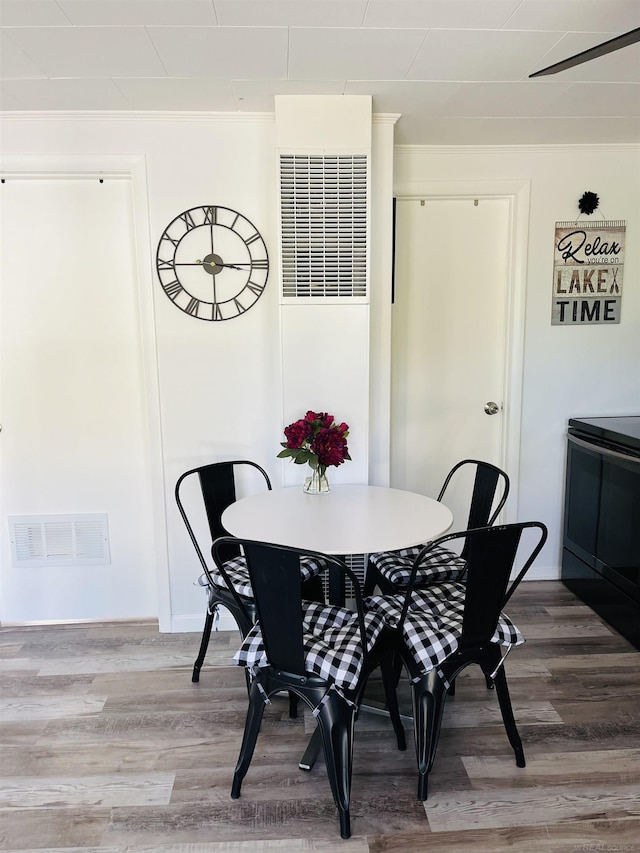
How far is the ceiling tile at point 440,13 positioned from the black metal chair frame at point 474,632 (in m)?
1.55

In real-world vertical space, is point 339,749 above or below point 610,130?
below

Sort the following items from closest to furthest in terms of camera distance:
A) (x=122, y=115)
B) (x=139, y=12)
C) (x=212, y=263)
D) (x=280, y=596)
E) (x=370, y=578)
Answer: (x=280, y=596)
(x=139, y=12)
(x=370, y=578)
(x=122, y=115)
(x=212, y=263)

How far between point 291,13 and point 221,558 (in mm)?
1934

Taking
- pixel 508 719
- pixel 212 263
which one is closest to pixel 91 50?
pixel 212 263

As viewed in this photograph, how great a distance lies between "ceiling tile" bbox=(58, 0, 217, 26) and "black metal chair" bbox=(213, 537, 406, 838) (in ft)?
5.18

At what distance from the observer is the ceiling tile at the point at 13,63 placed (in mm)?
1862

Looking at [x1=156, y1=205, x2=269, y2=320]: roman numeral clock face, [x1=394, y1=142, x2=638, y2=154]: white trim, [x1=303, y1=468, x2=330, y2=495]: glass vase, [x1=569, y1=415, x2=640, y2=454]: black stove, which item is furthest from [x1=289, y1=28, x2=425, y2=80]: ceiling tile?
[x1=569, y1=415, x2=640, y2=454]: black stove

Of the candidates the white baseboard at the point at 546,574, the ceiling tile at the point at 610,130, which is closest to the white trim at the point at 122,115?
the ceiling tile at the point at 610,130

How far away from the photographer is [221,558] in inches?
90.8

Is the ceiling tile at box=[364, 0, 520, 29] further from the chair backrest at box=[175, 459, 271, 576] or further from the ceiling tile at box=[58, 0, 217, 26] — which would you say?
the chair backrest at box=[175, 459, 271, 576]

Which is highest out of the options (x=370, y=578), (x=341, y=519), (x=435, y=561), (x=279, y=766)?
(x=341, y=519)

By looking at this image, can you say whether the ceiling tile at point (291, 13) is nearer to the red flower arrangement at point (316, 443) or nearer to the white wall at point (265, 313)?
the white wall at point (265, 313)

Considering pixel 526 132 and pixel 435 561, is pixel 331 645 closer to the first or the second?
pixel 435 561

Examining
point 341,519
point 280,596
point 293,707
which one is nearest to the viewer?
point 280,596
